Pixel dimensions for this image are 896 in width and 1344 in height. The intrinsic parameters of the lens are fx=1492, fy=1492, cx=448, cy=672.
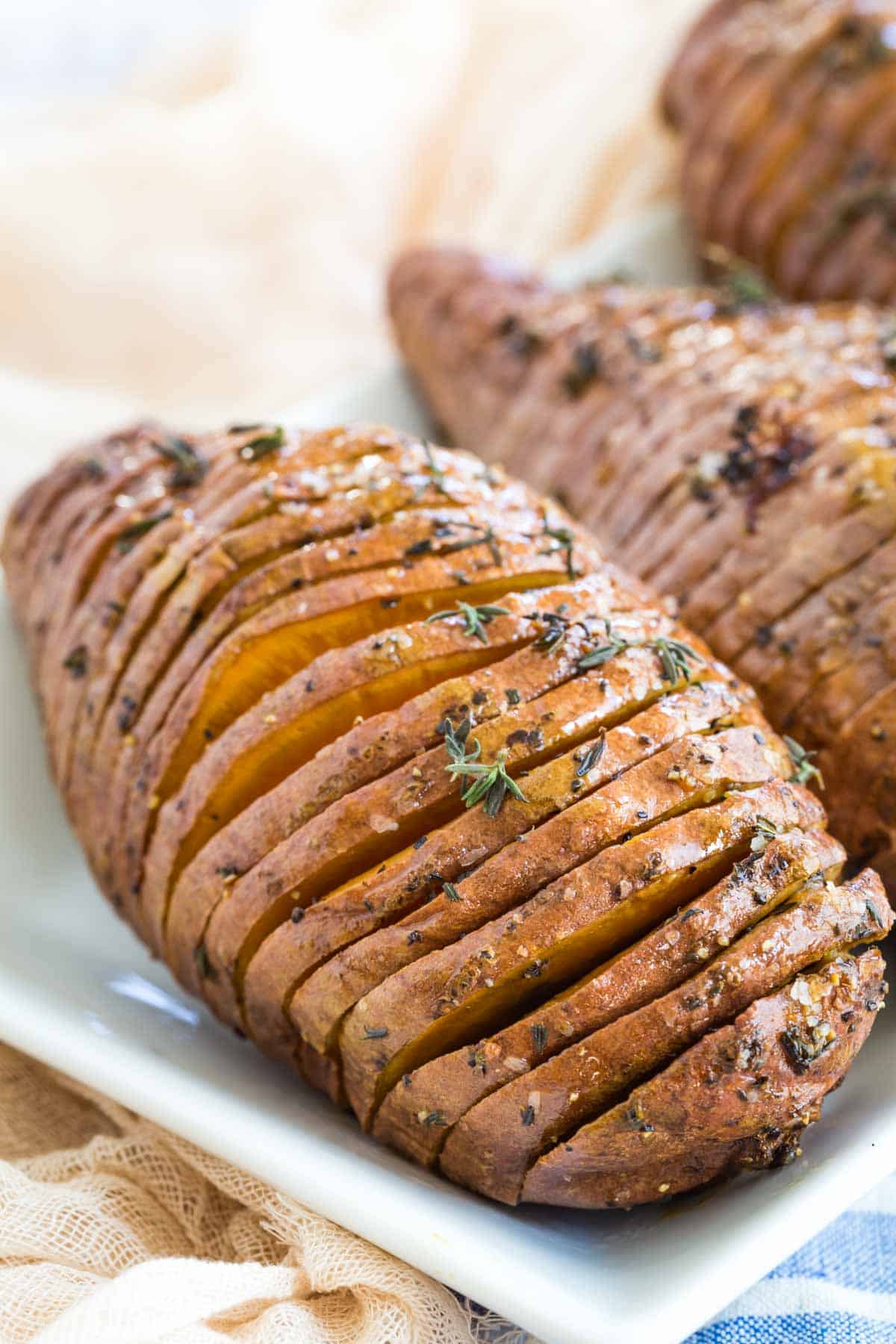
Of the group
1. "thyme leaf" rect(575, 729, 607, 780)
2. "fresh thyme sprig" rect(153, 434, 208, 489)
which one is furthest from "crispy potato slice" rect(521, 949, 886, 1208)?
"fresh thyme sprig" rect(153, 434, 208, 489)

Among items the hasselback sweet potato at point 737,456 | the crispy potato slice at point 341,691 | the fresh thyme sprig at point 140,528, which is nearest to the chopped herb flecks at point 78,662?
the fresh thyme sprig at point 140,528

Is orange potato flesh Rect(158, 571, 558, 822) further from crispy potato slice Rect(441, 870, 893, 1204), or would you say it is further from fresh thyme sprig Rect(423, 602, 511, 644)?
crispy potato slice Rect(441, 870, 893, 1204)

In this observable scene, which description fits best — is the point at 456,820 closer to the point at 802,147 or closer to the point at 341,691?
the point at 341,691

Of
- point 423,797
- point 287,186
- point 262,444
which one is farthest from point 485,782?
point 287,186

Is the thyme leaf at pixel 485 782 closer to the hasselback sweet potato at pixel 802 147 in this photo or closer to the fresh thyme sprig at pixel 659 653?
the fresh thyme sprig at pixel 659 653

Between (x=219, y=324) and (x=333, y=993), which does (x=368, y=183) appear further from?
(x=333, y=993)

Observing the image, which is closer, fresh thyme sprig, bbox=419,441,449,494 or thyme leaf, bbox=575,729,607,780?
thyme leaf, bbox=575,729,607,780

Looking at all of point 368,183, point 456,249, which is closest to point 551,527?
point 456,249

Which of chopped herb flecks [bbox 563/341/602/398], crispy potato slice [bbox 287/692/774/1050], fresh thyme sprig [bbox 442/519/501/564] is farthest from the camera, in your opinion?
chopped herb flecks [bbox 563/341/602/398]
